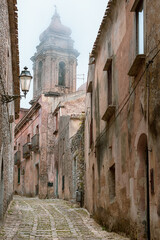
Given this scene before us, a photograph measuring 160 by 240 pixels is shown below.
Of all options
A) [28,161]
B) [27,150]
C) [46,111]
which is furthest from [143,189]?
[28,161]

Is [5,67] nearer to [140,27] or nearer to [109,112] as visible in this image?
[109,112]

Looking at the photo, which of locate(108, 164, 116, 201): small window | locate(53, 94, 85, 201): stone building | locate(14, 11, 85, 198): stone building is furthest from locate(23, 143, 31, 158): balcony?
locate(108, 164, 116, 201): small window

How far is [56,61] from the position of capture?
39625 millimetres

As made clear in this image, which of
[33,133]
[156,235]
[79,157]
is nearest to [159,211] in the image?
[156,235]

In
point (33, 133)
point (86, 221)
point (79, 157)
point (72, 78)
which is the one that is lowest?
point (86, 221)

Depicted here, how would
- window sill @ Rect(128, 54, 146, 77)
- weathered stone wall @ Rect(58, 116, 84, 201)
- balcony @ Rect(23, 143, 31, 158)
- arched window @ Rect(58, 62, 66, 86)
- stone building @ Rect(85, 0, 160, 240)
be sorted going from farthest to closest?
arched window @ Rect(58, 62, 66, 86), balcony @ Rect(23, 143, 31, 158), weathered stone wall @ Rect(58, 116, 84, 201), window sill @ Rect(128, 54, 146, 77), stone building @ Rect(85, 0, 160, 240)

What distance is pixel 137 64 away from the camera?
7945mm

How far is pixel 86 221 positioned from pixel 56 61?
28.1m

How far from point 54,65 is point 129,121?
31183 millimetres

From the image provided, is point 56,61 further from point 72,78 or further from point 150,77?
point 150,77

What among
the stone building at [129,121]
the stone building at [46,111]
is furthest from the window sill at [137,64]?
the stone building at [46,111]

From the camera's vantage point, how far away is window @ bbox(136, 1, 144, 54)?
817cm

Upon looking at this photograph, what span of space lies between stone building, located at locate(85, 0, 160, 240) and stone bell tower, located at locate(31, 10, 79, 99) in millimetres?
25702

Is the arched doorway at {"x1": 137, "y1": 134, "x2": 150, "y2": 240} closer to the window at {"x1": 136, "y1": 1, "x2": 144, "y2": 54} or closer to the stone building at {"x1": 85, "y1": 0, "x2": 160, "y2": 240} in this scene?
the stone building at {"x1": 85, "y1": 0, "x2": 160, "y2": 240}
